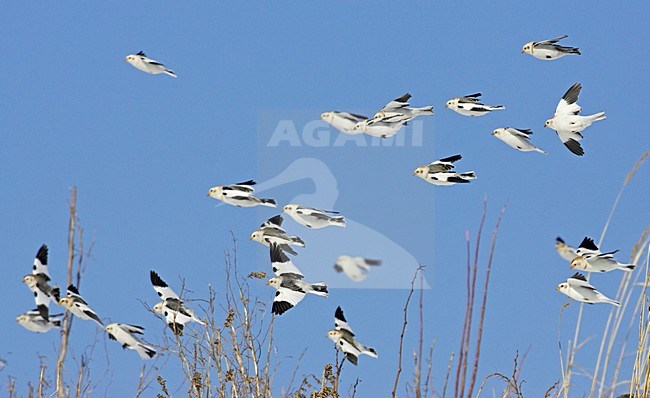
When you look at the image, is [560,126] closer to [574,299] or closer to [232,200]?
[574,299]

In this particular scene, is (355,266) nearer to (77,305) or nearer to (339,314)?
(339,314)

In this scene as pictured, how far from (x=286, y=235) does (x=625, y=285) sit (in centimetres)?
128

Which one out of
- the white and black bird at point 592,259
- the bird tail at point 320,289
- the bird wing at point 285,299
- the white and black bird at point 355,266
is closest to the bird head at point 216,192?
the bird wing at point 285,299

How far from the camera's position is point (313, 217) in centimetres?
353

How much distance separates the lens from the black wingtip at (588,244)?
3014 millimetres

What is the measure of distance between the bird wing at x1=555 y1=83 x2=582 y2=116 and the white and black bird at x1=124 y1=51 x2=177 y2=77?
1.95 metres

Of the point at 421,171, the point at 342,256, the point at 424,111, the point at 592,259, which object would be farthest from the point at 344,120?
the point at 342,256

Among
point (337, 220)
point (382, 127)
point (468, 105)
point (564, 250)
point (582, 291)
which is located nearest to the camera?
point (582, 291)

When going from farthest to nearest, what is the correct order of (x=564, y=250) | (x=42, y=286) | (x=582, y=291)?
(x=564, y=250) < (x=582, y=291) < (x=42, y=286)

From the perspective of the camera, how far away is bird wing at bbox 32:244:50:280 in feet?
9.59

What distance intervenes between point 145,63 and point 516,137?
1928mm

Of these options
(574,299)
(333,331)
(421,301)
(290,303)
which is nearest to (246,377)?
(290,303)

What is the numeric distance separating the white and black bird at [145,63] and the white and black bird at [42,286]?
1.81 meters

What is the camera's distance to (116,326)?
2820mm
